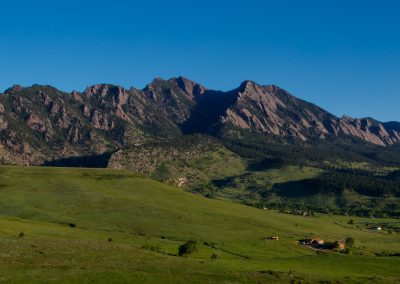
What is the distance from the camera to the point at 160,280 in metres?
67.8

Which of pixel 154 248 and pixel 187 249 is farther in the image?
pixel 187 249

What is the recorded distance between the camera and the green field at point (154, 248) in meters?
70.0

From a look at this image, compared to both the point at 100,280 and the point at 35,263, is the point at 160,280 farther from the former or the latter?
the point at 35,263

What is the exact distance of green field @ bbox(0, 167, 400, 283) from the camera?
7000 cm

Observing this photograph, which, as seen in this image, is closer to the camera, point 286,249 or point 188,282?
point 188,282

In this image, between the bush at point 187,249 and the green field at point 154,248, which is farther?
the bush at point 187,249

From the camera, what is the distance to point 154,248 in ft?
382

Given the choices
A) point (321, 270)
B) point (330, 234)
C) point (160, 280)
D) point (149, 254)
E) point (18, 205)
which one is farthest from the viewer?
point (330, 234)

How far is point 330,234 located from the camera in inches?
7869

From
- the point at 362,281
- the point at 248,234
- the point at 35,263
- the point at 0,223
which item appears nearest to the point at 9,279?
the point at 35,263

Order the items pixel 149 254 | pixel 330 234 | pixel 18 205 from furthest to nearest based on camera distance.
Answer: pixel 330 234
pixel 18 205
pixel 149 254

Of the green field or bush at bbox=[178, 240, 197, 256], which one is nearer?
the green field

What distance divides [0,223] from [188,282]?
82.6 metres

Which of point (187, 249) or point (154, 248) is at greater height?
point (187, 249)
